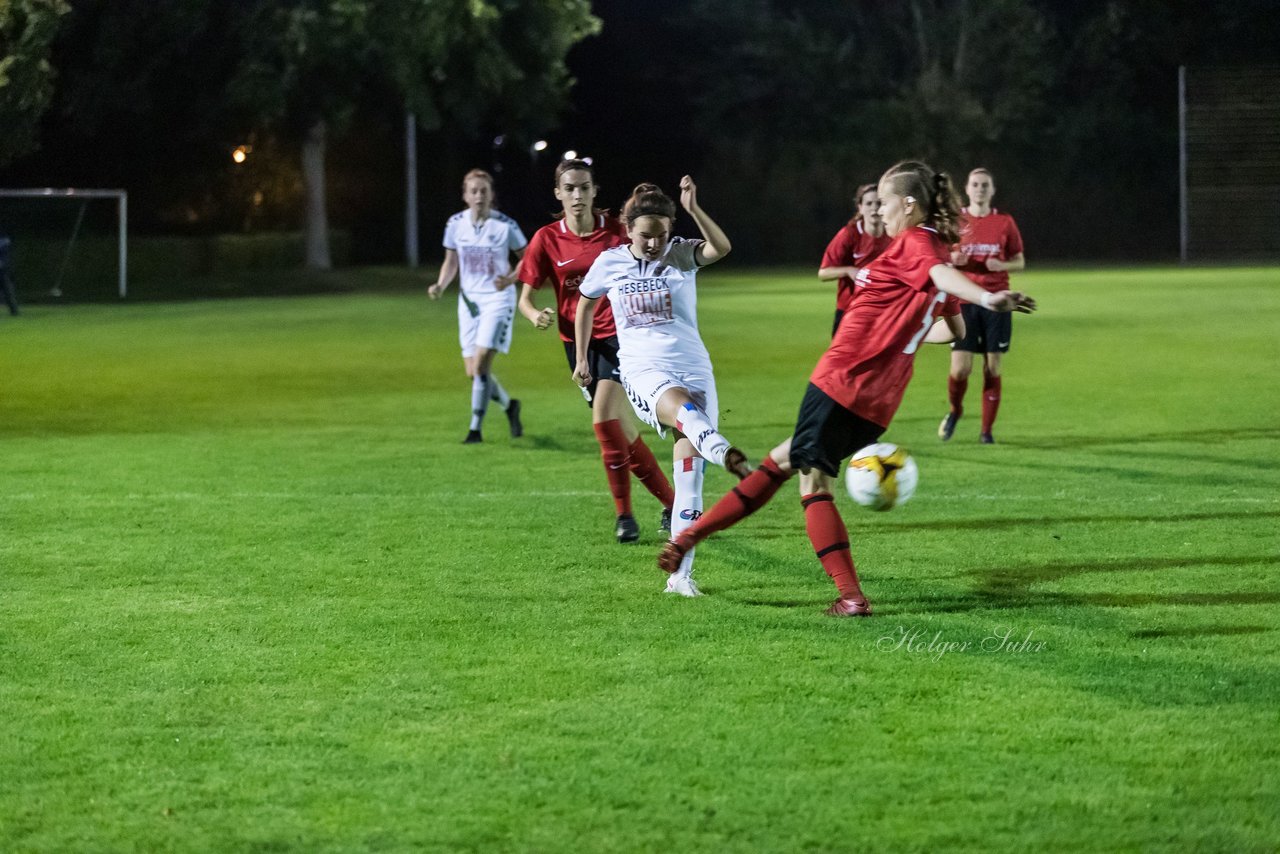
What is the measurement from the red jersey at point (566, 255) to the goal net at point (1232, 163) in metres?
44.0

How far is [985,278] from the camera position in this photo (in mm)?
13133

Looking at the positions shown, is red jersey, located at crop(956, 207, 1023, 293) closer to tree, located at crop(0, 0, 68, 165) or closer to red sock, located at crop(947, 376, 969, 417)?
red sock, located at crop(947, 376, 969, 417)

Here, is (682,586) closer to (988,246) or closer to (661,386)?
Answer: (661,386)

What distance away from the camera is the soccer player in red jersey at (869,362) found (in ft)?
21.9

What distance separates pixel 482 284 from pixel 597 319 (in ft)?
15.2

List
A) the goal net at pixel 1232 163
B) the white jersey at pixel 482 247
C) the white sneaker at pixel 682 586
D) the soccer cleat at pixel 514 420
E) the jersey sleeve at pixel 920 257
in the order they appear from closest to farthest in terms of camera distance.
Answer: the jersey sleeve at pixel 920 257
the white sneaker at pixel 682 586
the white jersey at pixel 482 247
the soccer cleat at pixel 514 420
the goal net at pixel 1232 163

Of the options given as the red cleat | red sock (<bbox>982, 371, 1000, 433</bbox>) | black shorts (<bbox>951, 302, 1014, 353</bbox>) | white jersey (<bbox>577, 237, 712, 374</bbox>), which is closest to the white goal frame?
black shorts (<bbox>951, 302, 1014, 353</bbox>)

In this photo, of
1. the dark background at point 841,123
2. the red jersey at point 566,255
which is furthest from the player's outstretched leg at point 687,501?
the dark background at point 841,123

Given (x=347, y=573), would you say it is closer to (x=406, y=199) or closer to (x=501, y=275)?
(x=501, y=275)

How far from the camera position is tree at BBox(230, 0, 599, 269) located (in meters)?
39.2

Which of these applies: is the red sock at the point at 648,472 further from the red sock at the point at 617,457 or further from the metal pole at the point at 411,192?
the metal pole at the point at 411,192

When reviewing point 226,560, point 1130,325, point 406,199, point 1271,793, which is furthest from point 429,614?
point 406,199

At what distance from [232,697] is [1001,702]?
256 cm

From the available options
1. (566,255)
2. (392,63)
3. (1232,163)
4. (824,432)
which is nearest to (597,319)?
(566,255)
